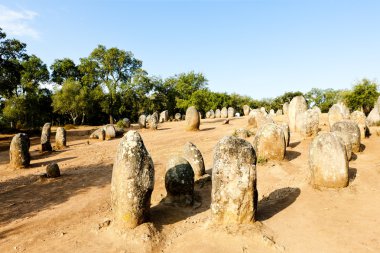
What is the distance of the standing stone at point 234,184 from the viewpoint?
28.3 ft

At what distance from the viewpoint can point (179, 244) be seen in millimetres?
8359

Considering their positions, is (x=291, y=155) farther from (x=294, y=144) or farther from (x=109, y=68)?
(x=109, y=68)

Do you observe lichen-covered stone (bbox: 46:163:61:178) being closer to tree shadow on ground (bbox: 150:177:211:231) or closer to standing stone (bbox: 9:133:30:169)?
standing stone (bbox: 9:133:30:169)

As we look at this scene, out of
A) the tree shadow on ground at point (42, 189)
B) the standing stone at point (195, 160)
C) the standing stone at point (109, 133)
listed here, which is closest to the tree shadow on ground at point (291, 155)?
the standing stone at point (195, 160)

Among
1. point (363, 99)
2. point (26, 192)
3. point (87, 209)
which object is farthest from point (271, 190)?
point (363, 99)

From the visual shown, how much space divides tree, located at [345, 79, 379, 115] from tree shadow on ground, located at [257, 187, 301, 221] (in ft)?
109

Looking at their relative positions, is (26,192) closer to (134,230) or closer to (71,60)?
(134,230)

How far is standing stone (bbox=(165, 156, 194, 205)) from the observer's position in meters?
10.9

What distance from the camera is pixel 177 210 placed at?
413 inches

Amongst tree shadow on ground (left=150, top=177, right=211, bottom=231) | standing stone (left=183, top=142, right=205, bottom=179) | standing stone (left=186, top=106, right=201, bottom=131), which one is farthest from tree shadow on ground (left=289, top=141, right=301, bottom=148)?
standing stone (left=186, top=106, right=201, bottom=131)

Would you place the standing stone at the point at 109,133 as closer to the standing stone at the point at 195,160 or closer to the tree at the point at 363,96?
the standing stone at the point at 195,160

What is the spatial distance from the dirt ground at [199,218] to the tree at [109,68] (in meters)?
36.9

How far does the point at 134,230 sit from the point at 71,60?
57.5 m

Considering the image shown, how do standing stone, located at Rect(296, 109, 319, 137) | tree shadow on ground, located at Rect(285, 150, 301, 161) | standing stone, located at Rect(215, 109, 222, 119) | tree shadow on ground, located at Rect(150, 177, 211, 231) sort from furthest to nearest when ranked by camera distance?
standing stone, located at Rect(215, 109, 222, 119) < standing stone, located at Rect(296, 109, 319, 137) < tree shadow on ground, located at Rect(285, 150, 301, 161) < tree shadow on ground, located at Rect(150, 177, 211, 231)
